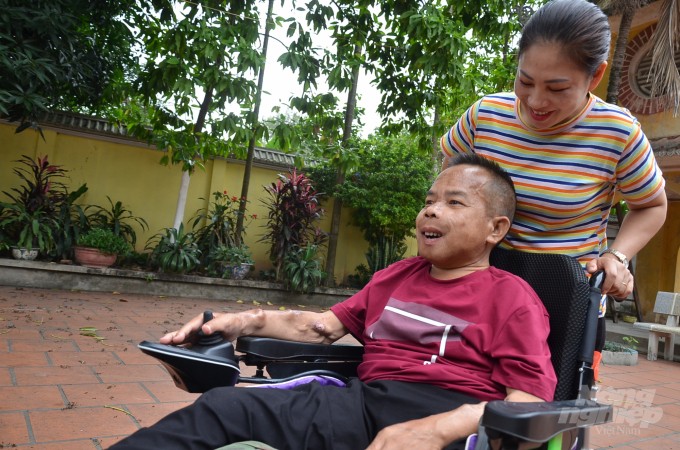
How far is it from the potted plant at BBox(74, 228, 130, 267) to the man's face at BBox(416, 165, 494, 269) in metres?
6.76

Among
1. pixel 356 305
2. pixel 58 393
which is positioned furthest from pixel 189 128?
pixel 356 305

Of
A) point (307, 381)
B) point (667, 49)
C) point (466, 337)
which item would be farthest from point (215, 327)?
point (667, 49)

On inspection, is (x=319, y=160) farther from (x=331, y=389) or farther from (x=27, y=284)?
(x=331, y=389)

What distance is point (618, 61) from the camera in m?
6.26

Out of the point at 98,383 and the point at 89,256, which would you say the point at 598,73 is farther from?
the point at 89,256

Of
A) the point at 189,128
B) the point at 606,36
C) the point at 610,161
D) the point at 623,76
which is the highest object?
the point at 623,76

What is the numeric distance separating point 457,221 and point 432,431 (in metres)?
0.61

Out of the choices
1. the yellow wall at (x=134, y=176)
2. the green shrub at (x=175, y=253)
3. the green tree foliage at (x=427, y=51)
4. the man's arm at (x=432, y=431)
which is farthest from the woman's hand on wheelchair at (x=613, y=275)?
the yellow wall at (x=134, y=176)

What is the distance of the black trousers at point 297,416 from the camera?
126cm

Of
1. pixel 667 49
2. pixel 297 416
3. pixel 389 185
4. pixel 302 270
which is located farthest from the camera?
pixel 389 185

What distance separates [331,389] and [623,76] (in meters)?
8.40

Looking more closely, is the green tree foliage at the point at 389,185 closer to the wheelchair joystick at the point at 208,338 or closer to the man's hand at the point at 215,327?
the man's hand at the point at 215,327

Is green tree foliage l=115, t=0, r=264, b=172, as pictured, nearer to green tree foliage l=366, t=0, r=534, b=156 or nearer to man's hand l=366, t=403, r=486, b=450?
green tree foliage l=366, t=0, r=534, b=156

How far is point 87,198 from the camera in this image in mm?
8555
